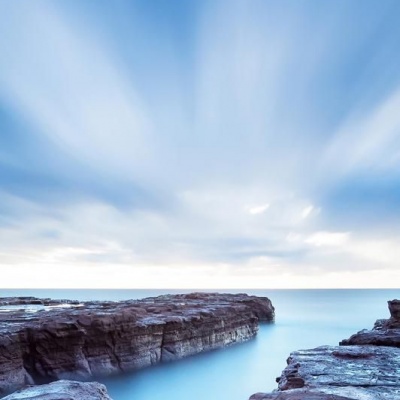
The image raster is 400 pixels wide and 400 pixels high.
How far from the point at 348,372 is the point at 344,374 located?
6.4 inches

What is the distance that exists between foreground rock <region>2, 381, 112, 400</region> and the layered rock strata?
267 centimetres

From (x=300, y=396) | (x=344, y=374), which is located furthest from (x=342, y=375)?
(x=300, y=396)

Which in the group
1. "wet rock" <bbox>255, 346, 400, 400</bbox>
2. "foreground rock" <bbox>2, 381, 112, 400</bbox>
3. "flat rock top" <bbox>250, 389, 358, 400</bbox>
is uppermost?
"wet rock" <bbox>255, 346, 400, 400</bbox>

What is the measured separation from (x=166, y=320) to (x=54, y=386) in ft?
43.2

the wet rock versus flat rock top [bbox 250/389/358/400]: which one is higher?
the wet rock

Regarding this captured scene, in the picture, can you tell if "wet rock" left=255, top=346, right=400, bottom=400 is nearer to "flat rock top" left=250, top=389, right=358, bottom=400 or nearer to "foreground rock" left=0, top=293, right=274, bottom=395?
"flat rock top" left=250, top=389, right=358, bottom=400

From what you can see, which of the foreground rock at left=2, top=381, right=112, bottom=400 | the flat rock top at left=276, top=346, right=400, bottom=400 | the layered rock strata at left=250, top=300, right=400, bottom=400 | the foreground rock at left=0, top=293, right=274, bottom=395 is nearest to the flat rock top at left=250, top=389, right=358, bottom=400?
the layered rock strata at left=250, top=300, right=400, bottom=400

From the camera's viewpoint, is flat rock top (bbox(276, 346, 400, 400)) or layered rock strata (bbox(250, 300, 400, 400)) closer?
layered rock strata (bbox(250, 300, 400, 400))

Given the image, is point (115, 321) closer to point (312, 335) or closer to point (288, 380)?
point (288, 380)

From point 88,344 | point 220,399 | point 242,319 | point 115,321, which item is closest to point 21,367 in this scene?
point 88,344

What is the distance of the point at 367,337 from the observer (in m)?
10.0

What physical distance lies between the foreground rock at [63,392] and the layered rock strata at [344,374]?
267cm

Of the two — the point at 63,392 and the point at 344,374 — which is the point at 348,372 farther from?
the point at 63,392

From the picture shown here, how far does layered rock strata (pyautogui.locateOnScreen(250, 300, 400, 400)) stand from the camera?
5492 mm
